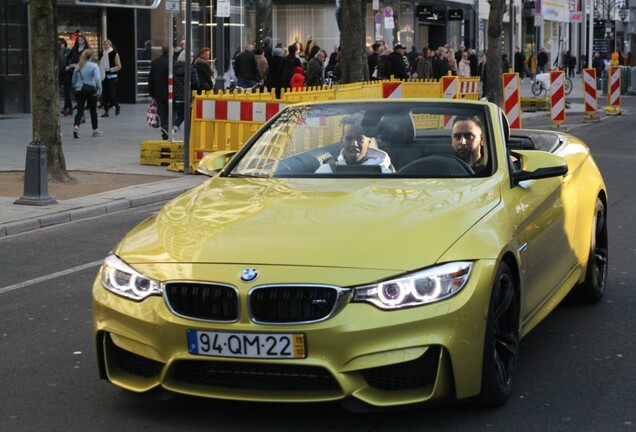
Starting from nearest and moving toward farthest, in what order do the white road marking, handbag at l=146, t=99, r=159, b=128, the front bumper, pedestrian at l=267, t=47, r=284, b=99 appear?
the front bumper → the white road marking → handbag at l=146, t=99, r=159, b=128 → pedestrian at l=267, t=47, r=284, b=99

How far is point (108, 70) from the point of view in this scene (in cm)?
2858

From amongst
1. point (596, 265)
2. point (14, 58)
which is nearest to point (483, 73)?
point (14, 58)

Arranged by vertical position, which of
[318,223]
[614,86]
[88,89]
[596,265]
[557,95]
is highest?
[88,89]

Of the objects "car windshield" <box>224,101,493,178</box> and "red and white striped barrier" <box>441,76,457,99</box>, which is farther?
"red and white striped barrier" <box>441,76,457,99</box>

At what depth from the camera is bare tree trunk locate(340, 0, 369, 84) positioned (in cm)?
2852

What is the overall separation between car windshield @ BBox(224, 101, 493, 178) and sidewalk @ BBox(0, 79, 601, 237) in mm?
6012

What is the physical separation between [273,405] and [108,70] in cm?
2397

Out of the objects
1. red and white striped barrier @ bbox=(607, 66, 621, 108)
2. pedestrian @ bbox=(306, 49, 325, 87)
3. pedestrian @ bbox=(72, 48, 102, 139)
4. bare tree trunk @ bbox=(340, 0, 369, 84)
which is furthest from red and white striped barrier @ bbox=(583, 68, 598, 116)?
pedestrian @ bbox=(72, 48, 102, 139)

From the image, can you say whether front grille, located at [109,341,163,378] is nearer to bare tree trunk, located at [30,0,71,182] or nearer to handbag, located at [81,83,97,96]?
bare tree trunk, located at [30,0,71,182]

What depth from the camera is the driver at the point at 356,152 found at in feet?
21.4

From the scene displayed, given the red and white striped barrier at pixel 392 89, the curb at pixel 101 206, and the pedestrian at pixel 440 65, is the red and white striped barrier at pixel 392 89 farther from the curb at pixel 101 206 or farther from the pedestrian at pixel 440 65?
the pedestrian at pixel 440 65

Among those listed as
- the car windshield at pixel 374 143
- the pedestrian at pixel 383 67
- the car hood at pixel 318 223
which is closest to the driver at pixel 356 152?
the car windshield at pixel 374 143

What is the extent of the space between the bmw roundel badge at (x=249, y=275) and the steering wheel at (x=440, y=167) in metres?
1.66

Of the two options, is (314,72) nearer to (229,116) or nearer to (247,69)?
(247,69)
